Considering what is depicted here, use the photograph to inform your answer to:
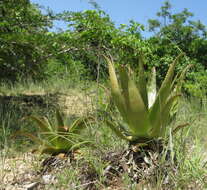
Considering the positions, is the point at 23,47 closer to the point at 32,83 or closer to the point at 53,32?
the point at 53,32

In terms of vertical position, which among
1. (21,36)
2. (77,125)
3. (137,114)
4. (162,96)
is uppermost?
(21,36)

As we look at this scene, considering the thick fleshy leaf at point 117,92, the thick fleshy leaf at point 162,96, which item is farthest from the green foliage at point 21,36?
the thick fleshy leaf at point 162,96

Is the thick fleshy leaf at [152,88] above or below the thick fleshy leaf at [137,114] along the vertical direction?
above

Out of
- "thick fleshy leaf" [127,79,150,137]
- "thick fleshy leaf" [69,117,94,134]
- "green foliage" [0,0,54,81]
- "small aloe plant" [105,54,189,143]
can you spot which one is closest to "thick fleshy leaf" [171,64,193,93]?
"small aloe plant" [105,54,189,143]

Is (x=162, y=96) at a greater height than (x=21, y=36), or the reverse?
(x=21, y=36)

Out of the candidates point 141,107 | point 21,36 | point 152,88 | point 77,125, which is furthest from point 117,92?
point 21,36

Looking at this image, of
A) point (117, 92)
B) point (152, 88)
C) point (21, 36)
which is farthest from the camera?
point (21, 36)

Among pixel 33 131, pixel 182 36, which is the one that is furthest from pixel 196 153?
pixel 182 36

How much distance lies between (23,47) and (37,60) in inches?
18.1

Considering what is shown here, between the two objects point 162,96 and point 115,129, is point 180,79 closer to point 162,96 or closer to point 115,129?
A: point 162,96

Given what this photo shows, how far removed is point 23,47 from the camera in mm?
4531

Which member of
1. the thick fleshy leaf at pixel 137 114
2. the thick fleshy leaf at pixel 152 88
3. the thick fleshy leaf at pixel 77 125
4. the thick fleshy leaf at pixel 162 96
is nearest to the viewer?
the thick fleshy leaf at pixel 137 114

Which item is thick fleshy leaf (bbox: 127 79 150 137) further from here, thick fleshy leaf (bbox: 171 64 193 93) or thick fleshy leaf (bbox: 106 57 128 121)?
thick fleshy leaf (bbox: 171 64 193 93)

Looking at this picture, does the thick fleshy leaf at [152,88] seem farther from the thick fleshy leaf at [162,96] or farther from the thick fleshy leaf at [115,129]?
the thick fleshy leaf at [115,129]
